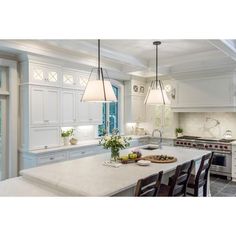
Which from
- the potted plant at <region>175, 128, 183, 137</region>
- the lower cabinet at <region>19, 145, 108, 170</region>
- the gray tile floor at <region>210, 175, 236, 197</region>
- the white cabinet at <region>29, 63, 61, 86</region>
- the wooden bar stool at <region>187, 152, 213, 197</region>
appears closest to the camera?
the wooden bar stool at <region>187, 152, 213, 197</region>

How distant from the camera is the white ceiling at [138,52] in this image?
341 cm

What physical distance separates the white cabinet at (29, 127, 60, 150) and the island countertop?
125 cm

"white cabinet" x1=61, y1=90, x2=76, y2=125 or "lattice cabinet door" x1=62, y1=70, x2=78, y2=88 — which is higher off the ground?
"lattice cabinet door" x1=62, y1=70, x2=78, y2=88

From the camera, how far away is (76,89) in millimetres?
4766

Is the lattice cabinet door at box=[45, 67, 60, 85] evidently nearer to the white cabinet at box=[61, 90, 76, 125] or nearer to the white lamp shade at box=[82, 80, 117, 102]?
the white cabinet at box=[61, 90, 76, 125]

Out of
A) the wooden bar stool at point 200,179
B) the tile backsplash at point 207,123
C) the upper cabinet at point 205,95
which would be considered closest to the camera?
the wooden bar stool at point 200,179

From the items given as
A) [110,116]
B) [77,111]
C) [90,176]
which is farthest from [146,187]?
[110,116]

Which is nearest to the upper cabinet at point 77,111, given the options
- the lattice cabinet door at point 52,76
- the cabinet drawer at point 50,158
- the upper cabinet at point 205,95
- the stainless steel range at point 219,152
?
the lattice cabinet door at point 52,76

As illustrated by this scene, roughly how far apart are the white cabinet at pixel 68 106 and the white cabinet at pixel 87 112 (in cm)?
12

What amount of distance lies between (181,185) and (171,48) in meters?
2.51

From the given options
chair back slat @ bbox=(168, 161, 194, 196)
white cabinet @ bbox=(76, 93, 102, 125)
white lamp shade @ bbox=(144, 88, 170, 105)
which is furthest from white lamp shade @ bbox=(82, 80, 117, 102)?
white cabinet @ bbox=(76, 93, 102, 125)

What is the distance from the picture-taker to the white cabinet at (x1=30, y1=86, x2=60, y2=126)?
153 inches

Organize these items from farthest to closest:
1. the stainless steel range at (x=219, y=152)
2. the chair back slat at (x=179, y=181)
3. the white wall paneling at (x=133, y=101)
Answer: the white wall paneling at (x=133, y=101)
the stainless steel range at (x=219, y=152)
the chair back slat at (x=179, y=181)

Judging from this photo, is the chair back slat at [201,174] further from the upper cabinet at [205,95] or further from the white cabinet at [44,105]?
the white cabinet at [44,105]
